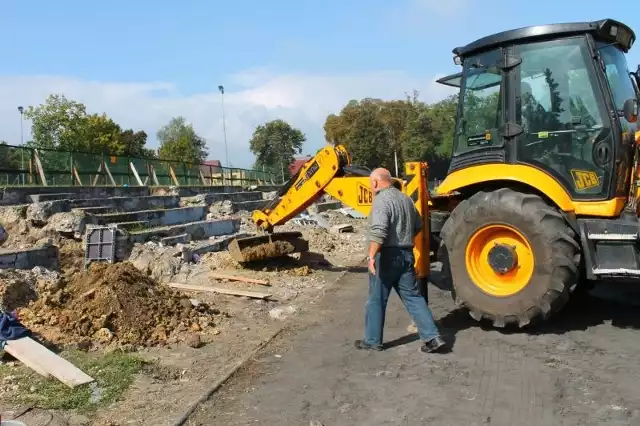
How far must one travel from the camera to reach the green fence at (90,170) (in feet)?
54.7

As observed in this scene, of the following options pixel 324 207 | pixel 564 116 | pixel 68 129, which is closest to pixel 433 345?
pixel 564 116

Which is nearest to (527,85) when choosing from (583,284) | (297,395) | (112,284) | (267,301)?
(583,284)

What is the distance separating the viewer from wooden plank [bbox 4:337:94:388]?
5.00m

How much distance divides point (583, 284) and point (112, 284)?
539 cm

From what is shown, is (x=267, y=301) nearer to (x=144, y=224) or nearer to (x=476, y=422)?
(x=476, y=422)

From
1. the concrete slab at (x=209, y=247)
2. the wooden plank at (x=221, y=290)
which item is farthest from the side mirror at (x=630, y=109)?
the concrete slab at (x=209, y=247)

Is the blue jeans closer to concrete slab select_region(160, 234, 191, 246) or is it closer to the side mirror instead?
the side mirror

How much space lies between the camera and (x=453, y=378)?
500 centimetres

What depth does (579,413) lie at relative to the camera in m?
4.18

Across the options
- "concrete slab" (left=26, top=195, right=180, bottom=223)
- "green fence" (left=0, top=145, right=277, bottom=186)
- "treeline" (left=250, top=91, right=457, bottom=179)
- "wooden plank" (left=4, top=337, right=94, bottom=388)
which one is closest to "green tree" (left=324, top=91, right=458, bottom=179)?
"treeline" (left=250, top=91, right=457, bottom=179)

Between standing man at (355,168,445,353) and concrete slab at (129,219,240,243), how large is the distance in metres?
6.09

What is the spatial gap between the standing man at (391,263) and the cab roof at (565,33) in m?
1.95

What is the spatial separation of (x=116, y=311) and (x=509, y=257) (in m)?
4.28

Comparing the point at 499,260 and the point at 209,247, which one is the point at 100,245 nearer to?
the point at 209,247
